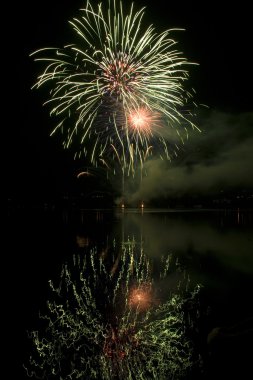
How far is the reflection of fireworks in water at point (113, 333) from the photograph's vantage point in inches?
311

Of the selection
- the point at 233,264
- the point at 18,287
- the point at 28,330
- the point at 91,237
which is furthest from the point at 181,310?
the point at 91,237

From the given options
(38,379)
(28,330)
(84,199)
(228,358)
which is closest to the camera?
(228,358)

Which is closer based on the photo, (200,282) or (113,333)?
(113,333)

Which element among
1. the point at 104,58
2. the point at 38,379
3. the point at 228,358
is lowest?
the point at 38,379

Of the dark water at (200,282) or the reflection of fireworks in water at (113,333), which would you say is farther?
the reflection of fireworks in water at (113,333)

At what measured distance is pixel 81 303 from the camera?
41.9 ft

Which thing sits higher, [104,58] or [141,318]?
[104,58]

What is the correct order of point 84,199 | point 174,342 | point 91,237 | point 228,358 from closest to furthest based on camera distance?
point 228,358 < point 174,342 < point 91,237 < point 84,199

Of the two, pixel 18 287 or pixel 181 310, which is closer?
pixel 181 310

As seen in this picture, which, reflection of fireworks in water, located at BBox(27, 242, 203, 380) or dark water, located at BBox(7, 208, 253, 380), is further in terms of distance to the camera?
reflection of fireworks in water, located at BBox(27, 242, 203, 380)

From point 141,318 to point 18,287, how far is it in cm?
689

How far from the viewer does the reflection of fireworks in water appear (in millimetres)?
7902

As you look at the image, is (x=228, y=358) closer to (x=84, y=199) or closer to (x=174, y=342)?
(x=174, y=342)

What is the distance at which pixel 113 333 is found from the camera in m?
9.77
